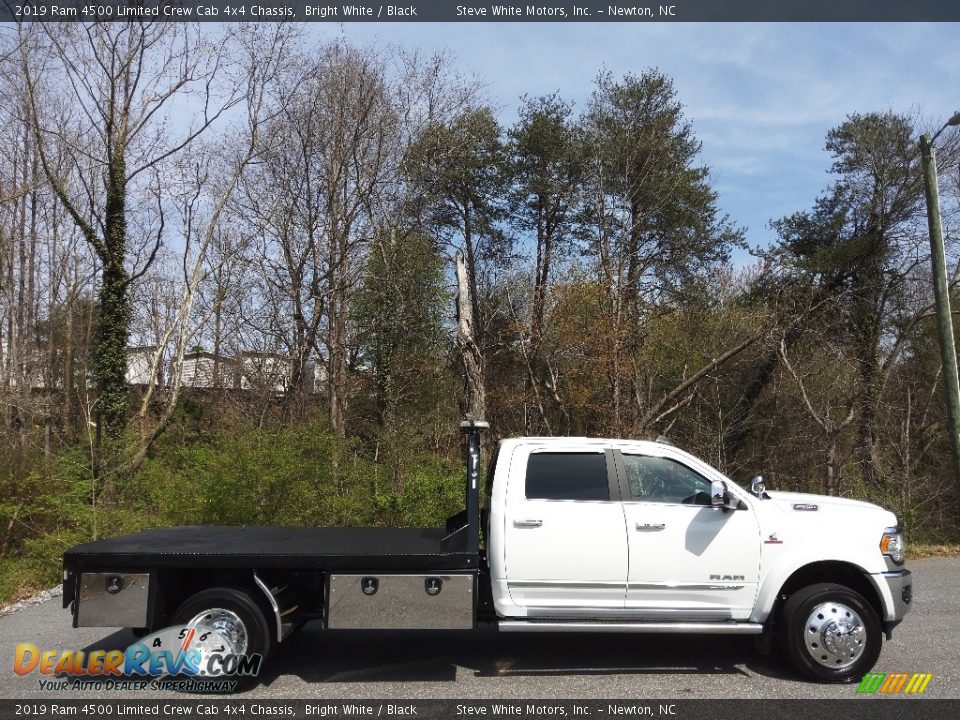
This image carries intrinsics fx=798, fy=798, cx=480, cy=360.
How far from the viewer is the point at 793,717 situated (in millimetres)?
5496

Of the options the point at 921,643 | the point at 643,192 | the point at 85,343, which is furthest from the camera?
the point at 85,343

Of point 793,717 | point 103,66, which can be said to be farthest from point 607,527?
point 103,66

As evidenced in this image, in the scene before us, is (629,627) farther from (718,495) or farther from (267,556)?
(267,556)

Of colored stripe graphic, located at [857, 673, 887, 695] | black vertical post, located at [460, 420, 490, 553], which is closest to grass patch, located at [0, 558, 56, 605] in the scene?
black vertical post, located at [460, 420, 490, 553]

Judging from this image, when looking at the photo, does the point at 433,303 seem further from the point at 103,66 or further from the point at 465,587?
the point at 465,587

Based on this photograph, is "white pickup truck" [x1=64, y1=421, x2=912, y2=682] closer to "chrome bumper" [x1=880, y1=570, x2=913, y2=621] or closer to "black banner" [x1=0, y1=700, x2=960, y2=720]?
"chrome bumper" [x1=880, y1=570, x2=913, y2=621]

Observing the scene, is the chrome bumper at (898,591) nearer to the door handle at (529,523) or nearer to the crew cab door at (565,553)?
the crew cab door at (565,553)

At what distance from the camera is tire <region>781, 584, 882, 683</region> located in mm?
6207

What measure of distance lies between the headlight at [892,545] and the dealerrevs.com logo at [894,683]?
2.93ft

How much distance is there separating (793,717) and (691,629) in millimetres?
956

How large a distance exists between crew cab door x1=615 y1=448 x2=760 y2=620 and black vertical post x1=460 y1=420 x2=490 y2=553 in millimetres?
1205

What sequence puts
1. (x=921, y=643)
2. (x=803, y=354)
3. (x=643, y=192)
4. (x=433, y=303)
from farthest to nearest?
(x=433, y=303) → (x=643, y=192) → (x=803, y=354) → (x=921, y=643)

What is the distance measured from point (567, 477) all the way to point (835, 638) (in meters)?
2.40

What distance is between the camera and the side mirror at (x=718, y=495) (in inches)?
247
